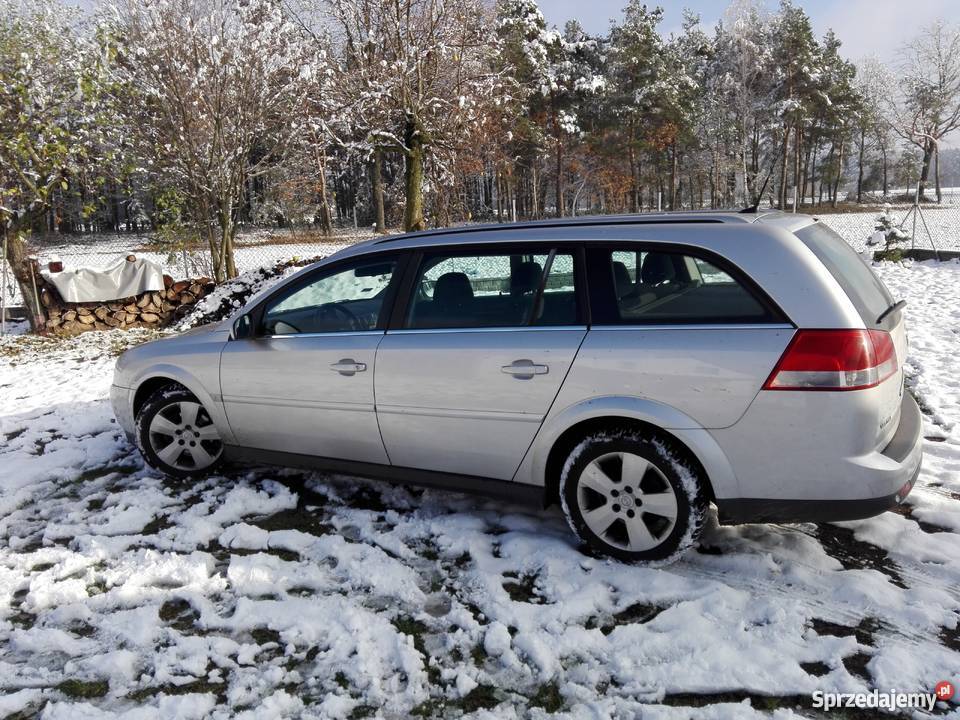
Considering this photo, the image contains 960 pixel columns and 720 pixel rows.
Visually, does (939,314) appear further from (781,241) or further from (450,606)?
(450,606)

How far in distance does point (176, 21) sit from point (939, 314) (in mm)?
13511

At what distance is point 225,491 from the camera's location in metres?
4.46

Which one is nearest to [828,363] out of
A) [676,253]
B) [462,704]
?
[676,253]

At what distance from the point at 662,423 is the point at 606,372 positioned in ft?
1.12

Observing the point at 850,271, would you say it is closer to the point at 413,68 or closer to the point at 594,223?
the point at 594,223

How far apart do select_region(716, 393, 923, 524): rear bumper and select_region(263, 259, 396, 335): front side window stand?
2.18 metres

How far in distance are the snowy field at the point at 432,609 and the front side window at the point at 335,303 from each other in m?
1.08

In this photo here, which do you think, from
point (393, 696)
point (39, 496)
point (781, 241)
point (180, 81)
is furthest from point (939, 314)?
point (180, 81)

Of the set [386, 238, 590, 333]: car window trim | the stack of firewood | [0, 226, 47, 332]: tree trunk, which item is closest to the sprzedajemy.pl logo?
[386, 238, 590, 333]: car window trim

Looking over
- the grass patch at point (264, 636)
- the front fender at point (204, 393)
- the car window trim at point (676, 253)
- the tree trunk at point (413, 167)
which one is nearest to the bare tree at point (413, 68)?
the tree trunk at point (413, 167)

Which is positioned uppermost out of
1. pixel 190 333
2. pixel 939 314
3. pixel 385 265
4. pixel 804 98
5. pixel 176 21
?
pixel 804 98

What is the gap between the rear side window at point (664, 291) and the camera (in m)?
3.03

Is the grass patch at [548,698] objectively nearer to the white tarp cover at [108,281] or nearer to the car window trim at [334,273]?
the car window trim at [334,273]

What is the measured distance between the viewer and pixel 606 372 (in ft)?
10.4
